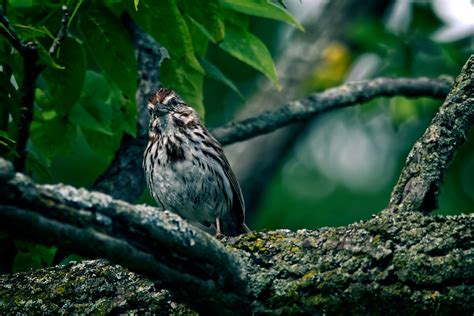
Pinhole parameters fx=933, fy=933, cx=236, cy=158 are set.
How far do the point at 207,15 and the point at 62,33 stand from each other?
0.77 meters

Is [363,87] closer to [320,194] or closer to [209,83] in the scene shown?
[209,83]

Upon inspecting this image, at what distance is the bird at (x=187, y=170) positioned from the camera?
720 centimetres

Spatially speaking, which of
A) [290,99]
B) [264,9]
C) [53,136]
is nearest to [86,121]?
[53,136]

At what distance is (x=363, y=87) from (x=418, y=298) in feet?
12.7

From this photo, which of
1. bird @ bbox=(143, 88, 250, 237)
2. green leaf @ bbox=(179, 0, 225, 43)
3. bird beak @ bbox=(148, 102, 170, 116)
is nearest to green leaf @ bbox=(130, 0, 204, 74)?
green leaf @ bbox=(179, 0, 225, 43)

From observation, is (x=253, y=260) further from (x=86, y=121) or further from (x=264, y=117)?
(x=264, y=117)

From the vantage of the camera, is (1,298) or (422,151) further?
(422,151)

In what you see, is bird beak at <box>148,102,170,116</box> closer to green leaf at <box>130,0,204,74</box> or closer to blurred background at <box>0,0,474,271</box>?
blurred background at <box>0,0,474,271</box>

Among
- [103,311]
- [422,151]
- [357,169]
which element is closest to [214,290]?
[103,311]

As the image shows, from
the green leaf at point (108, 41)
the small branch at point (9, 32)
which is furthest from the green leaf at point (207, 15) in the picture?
the small branch at point (9, 32)

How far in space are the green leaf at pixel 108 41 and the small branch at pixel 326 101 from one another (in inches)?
83.3

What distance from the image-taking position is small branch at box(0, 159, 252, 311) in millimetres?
3051

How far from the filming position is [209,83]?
14.9 metres

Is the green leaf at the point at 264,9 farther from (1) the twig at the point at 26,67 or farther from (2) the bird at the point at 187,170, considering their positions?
(2) the bird at the point at 187,170
